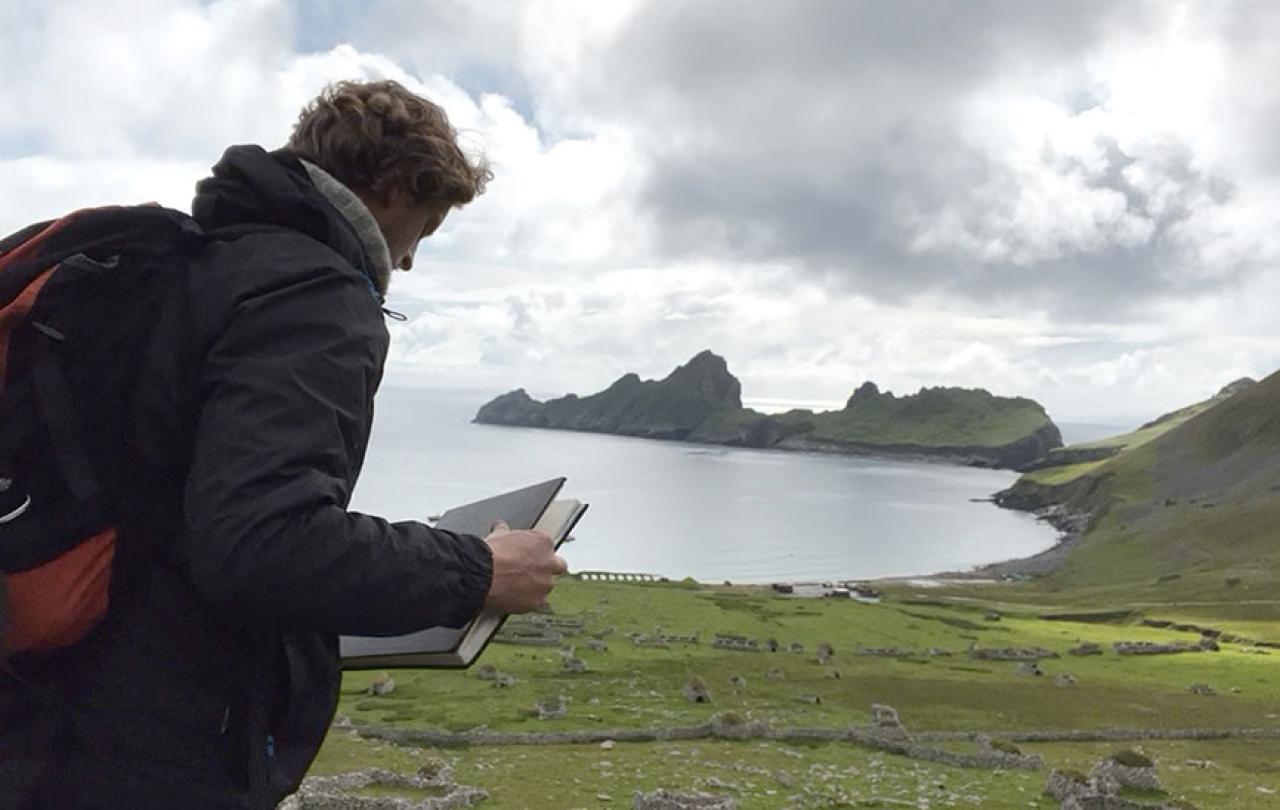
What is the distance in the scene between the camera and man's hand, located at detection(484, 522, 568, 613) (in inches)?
144

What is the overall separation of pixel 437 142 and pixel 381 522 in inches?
58.5

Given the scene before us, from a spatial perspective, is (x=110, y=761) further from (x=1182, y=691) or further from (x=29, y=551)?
(x=1182, y=691)

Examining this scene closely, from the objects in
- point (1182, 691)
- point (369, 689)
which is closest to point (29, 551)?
point (369, 689)

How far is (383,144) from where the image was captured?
3.91m

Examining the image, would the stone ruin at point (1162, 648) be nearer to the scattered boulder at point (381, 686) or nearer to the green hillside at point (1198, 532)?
the green hillside at point (1198, 532)

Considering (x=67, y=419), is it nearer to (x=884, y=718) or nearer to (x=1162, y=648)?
(x=884, y=718)

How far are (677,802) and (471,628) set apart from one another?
19.0 meters

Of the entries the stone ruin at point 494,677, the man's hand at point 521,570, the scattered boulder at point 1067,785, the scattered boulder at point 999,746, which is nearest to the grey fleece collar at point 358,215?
the man's hand at point 521,570

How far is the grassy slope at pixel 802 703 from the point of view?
27.5 m

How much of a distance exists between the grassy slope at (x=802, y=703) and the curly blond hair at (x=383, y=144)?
22.0 m

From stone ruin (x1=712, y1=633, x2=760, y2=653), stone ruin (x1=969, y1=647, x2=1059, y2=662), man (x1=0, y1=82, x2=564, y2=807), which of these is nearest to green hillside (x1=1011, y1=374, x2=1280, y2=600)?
stone ruin (x1=969, y1=647, x2=1059, y2=662)

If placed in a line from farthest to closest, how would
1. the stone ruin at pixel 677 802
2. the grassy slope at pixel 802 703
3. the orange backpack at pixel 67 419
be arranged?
the grassy slope at pixel 802 703, the stone ruin at pixel 677 802, the orange backpack at pixel 67 419

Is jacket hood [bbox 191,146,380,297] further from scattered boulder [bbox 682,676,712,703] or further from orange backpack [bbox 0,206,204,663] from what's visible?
scattered boulder [bbox 682,676,712,703]

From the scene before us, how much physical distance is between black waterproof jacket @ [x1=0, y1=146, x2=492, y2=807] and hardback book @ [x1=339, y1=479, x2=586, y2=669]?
1.37 feet
